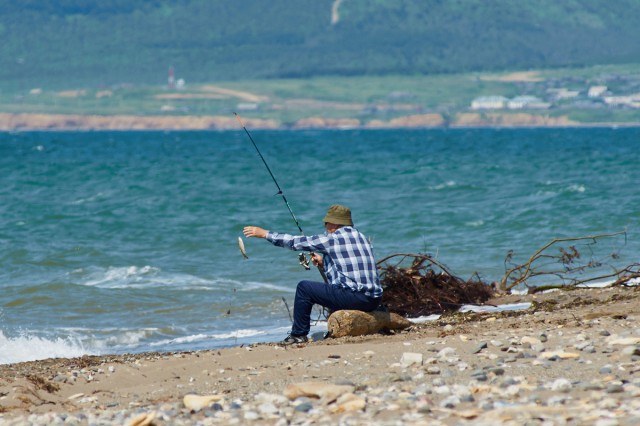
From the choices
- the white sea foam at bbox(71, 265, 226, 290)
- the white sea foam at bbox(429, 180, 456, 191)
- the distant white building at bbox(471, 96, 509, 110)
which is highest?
the white sea foam at bbox(71, 265, 226, 290)

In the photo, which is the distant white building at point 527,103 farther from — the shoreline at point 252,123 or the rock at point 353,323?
the rock at point 353,323

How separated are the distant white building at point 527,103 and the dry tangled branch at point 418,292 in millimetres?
122245

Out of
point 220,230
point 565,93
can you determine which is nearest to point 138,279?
point 220,230

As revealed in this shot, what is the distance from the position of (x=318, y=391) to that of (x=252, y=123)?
125347mm

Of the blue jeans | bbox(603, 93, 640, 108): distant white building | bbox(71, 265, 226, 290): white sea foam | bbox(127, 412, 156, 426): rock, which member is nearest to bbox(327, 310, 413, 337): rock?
the blue jeans

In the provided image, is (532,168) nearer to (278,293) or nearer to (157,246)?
(157,246)

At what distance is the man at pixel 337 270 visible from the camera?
28.2ft

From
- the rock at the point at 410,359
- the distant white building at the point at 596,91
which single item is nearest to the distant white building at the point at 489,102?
the distant white building at the point at 596,91

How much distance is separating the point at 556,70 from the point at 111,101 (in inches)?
2742

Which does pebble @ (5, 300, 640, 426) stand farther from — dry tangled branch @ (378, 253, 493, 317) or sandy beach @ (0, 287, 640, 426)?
dry tangled branch @ (378, 253, 493, 317)

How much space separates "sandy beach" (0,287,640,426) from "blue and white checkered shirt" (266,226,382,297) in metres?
0.46

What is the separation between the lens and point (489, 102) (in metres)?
140

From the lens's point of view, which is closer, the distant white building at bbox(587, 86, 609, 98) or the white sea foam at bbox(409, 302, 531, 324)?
the white sea foam at bbox(409, 302, 531, 324)

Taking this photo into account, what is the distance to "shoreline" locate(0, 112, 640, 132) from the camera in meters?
126
